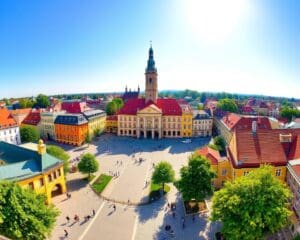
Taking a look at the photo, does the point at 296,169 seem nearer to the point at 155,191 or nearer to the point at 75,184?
the point at 155,191

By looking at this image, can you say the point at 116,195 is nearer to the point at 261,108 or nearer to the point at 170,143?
the point at 170,143

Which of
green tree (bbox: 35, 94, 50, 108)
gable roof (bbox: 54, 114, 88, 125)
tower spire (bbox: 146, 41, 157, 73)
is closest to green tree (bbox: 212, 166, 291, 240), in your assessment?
gable roof (bbox: 54, 114, 88, 125)

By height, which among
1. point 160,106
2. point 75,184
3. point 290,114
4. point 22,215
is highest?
point 160,106

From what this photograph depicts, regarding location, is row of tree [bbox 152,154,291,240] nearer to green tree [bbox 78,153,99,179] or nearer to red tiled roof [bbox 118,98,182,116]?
green tree [bbox 78,153,99,179]

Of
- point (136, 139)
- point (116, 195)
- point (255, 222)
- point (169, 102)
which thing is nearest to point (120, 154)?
point (136, 139)

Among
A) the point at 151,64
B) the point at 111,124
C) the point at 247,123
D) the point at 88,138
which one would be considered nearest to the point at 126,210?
the point at 88,138
